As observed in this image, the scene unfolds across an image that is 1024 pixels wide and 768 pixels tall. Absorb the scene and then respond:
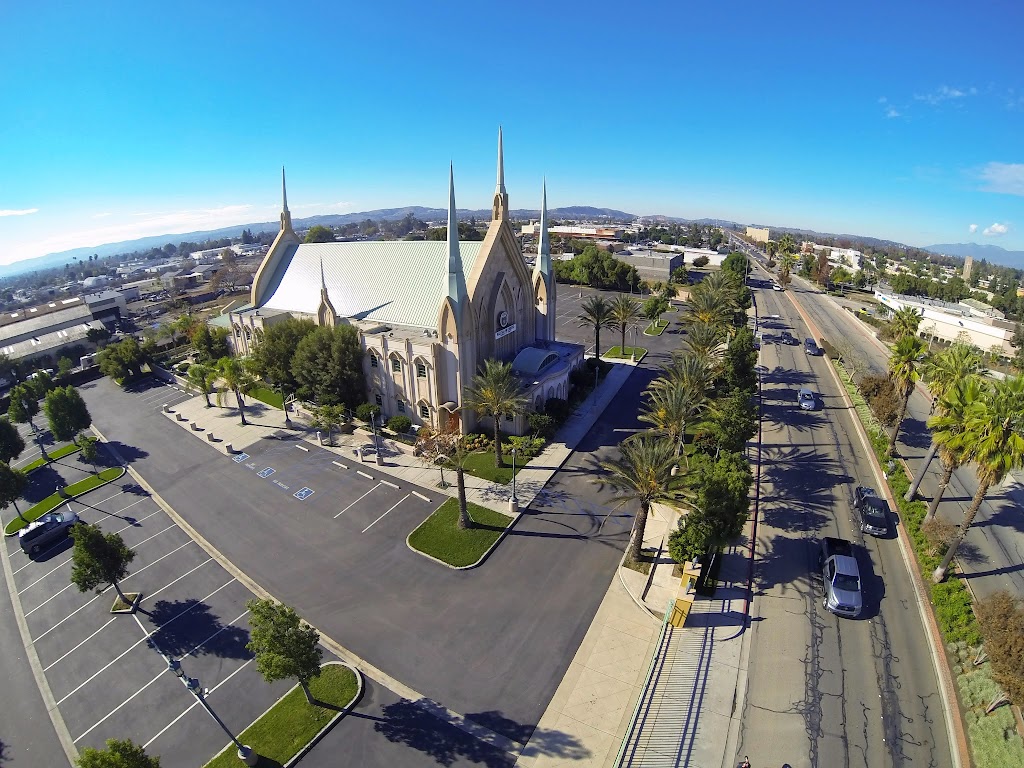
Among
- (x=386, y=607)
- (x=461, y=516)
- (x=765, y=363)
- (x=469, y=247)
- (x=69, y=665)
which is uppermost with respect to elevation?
(x=469, y=247)

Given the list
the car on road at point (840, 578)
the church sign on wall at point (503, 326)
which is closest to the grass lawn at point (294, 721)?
the car on road at point (840, 578)

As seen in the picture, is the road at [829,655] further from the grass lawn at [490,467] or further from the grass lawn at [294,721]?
the grass lawn at [490,467]

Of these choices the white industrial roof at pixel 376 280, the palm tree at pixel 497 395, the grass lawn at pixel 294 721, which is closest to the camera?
the grass lawn at pixel 294 721

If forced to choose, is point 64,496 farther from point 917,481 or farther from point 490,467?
point 917,481

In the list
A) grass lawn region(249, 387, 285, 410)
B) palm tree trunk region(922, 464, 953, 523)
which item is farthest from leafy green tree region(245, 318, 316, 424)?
palm tree trunk region(922, 464, 953, 523)

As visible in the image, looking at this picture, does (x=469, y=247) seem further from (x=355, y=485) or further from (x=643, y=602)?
(x=643, y=602)

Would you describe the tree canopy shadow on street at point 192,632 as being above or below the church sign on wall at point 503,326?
below

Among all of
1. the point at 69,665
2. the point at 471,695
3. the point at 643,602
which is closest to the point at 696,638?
the point at 643,602
